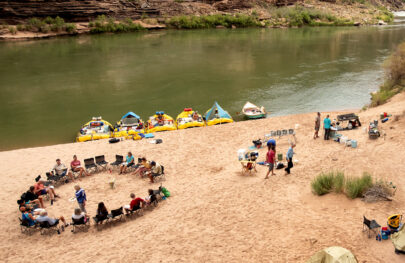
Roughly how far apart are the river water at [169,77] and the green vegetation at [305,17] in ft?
70.0

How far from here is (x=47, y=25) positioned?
6950cm

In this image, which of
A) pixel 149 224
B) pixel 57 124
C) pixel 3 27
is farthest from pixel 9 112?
pixel 3 27

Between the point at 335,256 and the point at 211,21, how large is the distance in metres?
80.2

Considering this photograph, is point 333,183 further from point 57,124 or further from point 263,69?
point 263,69

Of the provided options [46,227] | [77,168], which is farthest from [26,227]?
[77,168]

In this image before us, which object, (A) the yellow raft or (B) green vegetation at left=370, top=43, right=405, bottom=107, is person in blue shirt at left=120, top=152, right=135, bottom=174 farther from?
(B) green vegetation at left=370, top=43, right=405, bottom=107

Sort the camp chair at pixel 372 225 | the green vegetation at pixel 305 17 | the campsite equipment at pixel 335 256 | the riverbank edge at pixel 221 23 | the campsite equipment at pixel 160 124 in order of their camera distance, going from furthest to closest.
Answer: the green vegetation at pixel 305 17 < the riverbank edge at pixel 221 23 < the campsite equipment at pixel 160 124 < the camp chair at pixel 372 225 < the campsite equipment at pixel 335 256

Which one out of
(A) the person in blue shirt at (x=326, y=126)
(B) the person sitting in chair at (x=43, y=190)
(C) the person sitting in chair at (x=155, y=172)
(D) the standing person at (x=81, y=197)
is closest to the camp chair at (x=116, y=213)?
(D) the standing person at (x=81, y=197)

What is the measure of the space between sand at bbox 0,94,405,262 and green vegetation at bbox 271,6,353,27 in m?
75.0

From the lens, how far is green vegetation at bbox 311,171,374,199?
404 inches

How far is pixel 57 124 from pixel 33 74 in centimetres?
1839

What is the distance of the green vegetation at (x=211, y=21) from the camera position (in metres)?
80.6

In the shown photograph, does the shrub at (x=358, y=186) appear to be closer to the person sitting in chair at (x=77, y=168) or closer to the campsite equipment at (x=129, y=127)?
the person sitting in chair at (x=77, y=168)

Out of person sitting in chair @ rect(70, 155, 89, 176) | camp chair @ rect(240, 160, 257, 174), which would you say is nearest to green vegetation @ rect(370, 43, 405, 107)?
camp chair @ rect(240, 160, 257, 174)
